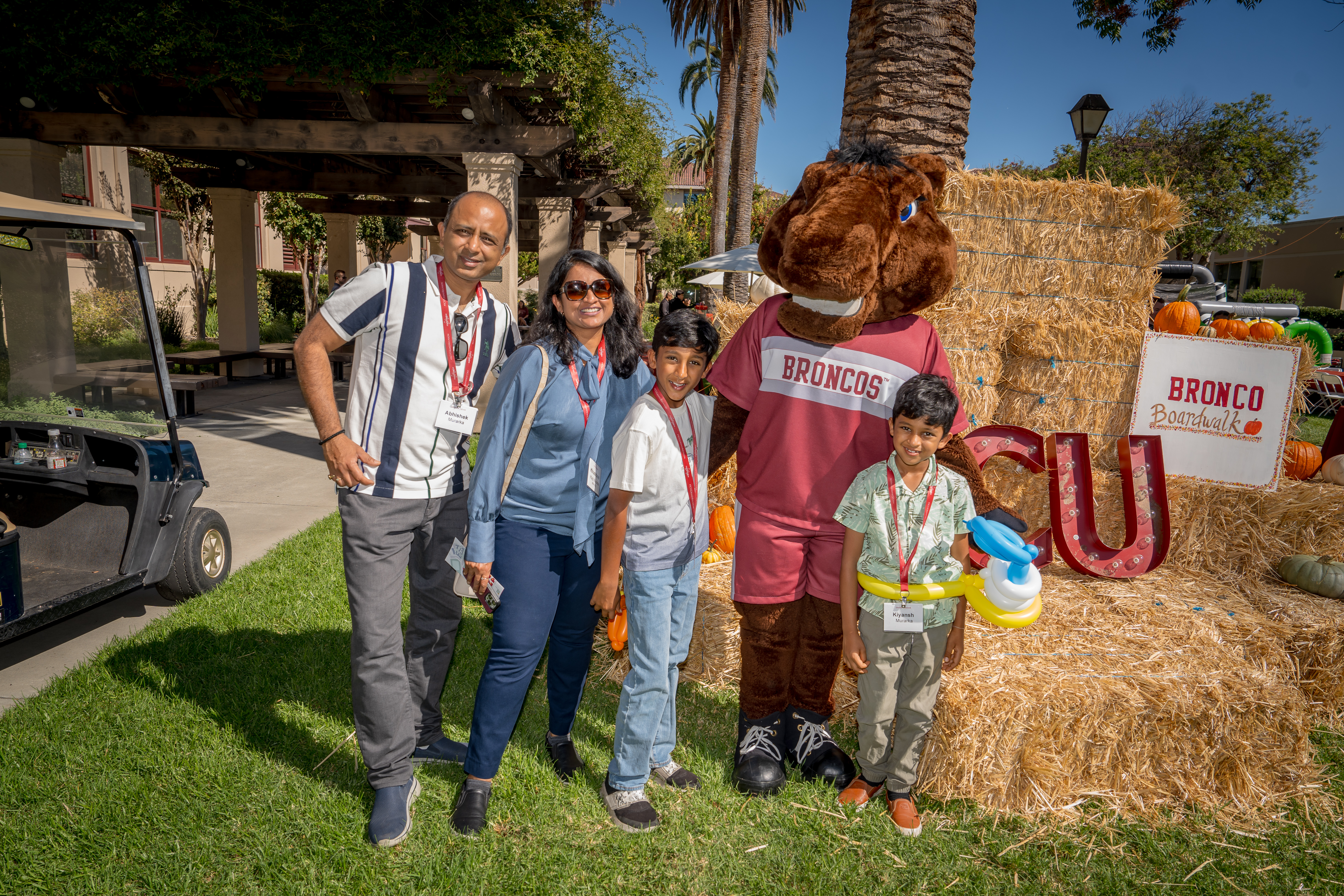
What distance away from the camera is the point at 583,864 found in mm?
2688

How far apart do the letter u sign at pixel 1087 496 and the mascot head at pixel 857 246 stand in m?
1.58

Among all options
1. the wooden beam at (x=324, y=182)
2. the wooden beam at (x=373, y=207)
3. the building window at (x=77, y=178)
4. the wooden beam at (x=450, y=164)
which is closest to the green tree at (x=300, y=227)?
the building window at (x=77, y=178)

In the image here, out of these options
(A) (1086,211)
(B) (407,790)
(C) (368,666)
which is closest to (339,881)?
(B) (407,790)

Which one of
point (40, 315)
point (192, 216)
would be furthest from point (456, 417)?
point (192, 216)

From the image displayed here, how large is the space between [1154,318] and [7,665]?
26.5 ft

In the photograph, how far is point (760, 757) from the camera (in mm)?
3119

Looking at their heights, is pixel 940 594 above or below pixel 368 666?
above

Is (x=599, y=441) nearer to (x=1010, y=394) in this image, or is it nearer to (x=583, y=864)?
(x=583, y=864)

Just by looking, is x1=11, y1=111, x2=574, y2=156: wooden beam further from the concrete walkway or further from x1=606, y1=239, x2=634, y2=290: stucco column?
x1=606, y1=239, x2=634, y2=290: stucco column

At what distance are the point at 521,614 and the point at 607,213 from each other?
1736cm

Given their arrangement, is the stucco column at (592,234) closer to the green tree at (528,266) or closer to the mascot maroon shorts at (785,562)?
the mascot maroon shorts at (785,562)

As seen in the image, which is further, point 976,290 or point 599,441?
point 976,290

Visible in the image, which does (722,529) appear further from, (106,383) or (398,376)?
(106,383)

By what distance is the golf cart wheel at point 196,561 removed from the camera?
15.3 ft
